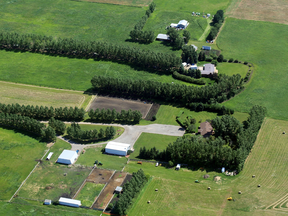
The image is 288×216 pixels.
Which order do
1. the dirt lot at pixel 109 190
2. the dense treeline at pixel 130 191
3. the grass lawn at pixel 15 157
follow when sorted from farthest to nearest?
the grass lawn at pixel 15 157, the dirt lot at pixel 109 190, the dense treeline at pixel 130 191

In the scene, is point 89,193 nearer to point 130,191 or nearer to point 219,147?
point 130,191

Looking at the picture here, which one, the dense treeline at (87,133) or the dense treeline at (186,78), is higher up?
the dense treeline at (186,78)

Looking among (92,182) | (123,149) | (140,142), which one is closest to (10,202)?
(92,182)

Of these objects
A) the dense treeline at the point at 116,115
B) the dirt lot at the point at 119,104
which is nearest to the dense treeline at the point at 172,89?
the dirt lot at the point at 119,104

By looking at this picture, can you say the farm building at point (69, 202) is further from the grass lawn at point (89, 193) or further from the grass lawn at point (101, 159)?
the grass lawn at point (101, 159)

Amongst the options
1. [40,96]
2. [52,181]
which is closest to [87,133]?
[52,181]

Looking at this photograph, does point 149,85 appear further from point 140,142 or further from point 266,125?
point 266,125
